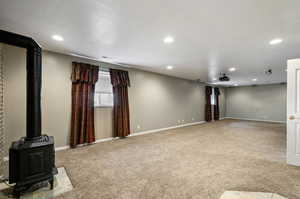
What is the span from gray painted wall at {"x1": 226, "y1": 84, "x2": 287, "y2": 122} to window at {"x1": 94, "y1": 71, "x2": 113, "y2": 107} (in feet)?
31.8

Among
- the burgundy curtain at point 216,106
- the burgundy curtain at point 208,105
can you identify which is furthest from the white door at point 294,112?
the burgundy curtain at point 216,106

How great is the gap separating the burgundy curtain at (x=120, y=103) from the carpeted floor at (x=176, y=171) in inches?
33.0

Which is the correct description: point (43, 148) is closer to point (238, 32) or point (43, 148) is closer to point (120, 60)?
point (120, 60)

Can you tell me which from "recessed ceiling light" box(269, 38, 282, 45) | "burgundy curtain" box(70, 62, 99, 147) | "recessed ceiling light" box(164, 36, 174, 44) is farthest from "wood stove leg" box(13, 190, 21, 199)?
"recessed ceiling light" box(269, 38, 282, 45)

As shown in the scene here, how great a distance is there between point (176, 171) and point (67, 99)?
3255mm

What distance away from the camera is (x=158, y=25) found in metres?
2.31

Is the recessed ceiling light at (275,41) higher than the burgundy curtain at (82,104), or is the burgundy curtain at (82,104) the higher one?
the recessed ceiling light at (275,41)

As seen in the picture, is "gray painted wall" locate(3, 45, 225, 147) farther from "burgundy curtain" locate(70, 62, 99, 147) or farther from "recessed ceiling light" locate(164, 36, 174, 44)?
"recessed ceiling light" locate(164, 36, 174, 44)

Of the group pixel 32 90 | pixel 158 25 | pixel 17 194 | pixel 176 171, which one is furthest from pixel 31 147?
pixel 158 25

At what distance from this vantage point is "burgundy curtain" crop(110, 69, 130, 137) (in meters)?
4.67

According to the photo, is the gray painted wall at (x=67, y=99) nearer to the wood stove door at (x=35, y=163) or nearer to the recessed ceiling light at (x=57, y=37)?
the recessed ceiling light at (x=57, y=37)

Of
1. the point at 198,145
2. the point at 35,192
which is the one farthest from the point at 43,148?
the point at 198,145

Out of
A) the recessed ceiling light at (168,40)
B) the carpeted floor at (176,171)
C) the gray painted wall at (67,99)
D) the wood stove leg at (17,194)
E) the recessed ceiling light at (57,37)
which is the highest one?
the recessed ceiling light at (57,37)

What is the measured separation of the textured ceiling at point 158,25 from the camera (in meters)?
1.83
